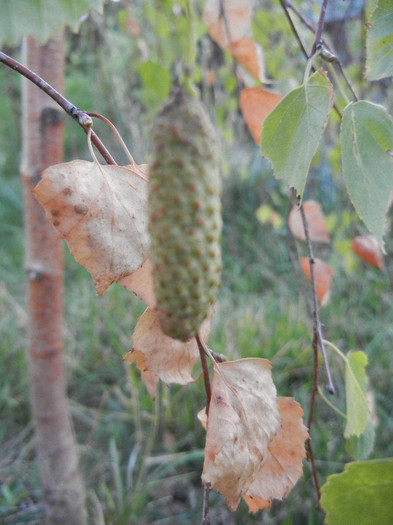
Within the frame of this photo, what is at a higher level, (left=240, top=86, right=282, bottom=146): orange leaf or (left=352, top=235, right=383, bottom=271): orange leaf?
(left=240, top=86, right=282, bottom=146): orange leaf

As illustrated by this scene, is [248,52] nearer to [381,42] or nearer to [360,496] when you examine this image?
[381,42]

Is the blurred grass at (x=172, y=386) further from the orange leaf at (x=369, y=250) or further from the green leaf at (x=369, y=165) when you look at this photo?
the green leaf at (x=369, y=165)

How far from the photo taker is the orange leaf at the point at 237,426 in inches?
17.9

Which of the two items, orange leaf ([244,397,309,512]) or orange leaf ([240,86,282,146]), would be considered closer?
orange leaf ([244,397,309,512])

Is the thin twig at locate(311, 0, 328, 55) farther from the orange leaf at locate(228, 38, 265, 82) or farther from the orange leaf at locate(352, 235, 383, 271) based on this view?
the orange leaf at locate(352, 235, 383, 271)

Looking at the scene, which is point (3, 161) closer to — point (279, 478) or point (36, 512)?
point (36, 512)

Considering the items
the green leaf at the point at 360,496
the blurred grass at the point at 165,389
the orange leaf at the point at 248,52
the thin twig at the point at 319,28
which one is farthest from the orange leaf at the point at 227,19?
the blurred grass at the point at 165,389

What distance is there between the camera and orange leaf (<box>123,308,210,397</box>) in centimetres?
51

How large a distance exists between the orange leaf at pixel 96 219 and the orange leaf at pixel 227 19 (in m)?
0.43

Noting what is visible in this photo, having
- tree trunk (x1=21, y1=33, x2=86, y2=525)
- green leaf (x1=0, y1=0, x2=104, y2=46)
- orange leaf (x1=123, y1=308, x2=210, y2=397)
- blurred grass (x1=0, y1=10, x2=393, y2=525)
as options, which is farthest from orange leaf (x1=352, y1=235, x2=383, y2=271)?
green leaf (x1=0, y1=0, x2=104, y2=46)

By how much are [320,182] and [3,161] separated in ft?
8.83

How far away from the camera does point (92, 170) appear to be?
469 millimetres

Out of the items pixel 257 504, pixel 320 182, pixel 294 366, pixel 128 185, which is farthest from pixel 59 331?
pixel 320 182

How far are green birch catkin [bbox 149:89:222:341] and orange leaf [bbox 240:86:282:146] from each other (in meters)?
0.42
